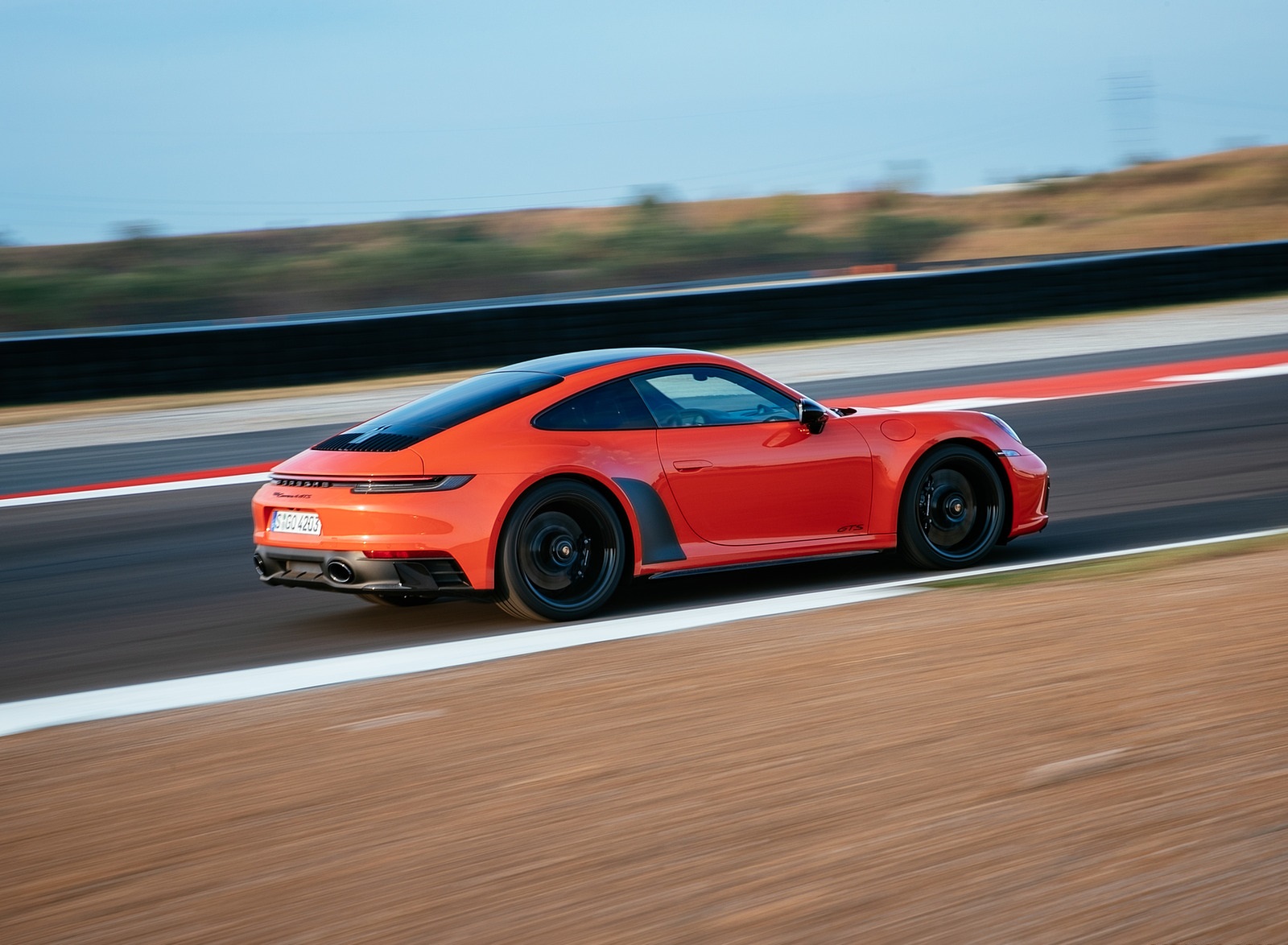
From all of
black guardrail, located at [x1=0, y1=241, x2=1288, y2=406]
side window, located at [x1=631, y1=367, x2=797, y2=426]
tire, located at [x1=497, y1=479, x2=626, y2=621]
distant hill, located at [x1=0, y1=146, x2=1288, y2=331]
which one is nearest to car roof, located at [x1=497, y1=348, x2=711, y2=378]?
side window, located at [x1=631, y1=367, x2=797, y2=426]

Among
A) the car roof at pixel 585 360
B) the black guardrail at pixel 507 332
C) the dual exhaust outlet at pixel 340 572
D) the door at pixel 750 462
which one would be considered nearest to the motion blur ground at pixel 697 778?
the dual exhaust outlet at pixel 340 572

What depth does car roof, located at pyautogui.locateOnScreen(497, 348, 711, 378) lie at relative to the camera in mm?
6906

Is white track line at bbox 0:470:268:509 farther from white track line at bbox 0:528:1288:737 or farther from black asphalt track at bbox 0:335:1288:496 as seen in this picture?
white track line at bbox 0:528:1288:737

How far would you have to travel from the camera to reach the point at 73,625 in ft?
23.7

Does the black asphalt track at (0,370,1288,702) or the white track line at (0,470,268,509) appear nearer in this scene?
the black asphalt track at (0,370,1288,702)

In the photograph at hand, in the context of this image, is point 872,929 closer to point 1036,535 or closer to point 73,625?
point 73,625

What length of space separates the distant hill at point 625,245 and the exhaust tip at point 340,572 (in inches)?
1254

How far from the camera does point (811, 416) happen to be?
709 centimetres

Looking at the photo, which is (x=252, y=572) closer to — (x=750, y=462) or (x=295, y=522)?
(x=295, y=522)

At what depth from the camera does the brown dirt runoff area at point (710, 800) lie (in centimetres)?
327

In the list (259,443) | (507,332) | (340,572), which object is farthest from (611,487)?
(507,332)

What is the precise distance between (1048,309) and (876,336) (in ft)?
9.87

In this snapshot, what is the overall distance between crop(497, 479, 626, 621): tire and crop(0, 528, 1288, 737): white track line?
166mm

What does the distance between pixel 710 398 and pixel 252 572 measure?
3.07 m
